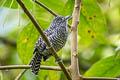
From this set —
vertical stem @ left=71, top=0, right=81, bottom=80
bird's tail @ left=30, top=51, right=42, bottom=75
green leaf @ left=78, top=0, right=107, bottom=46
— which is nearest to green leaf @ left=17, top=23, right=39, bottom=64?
bird's tail @ left=30, top=51, right=42, bottom=75

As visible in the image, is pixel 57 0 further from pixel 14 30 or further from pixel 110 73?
pixel 14 30

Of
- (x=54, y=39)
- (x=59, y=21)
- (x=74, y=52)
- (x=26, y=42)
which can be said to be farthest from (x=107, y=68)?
(x=59, y=21)

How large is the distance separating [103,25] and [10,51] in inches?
70.4

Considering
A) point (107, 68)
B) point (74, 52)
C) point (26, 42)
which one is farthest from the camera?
point (26, 42)

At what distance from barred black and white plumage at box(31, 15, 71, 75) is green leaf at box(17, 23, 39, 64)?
142 millimetres

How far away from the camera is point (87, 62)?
13.5 feet

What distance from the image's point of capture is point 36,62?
2664 millimetres

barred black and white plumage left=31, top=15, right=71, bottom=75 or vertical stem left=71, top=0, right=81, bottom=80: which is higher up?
vertical stem left=71, top=0, right=81, bottom=80

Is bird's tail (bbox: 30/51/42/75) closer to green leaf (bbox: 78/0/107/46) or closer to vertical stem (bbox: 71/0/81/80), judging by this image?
green leaf (bbox: 78/0/107/46)

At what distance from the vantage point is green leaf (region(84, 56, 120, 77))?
2238 mm

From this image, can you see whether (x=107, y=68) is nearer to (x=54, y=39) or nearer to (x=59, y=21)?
(x=54, y=39)

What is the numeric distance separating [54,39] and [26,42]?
0.47 metres

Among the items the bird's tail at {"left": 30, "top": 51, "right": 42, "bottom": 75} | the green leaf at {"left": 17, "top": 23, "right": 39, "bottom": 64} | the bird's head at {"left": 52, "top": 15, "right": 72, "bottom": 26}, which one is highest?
the green leaf at {"left": 17, "top": 23, "right": 39, "bottom": 64}

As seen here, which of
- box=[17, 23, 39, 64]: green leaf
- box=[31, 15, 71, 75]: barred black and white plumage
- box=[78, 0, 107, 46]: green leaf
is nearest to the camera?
box=[17, 23, 39, 64]: green leaf
